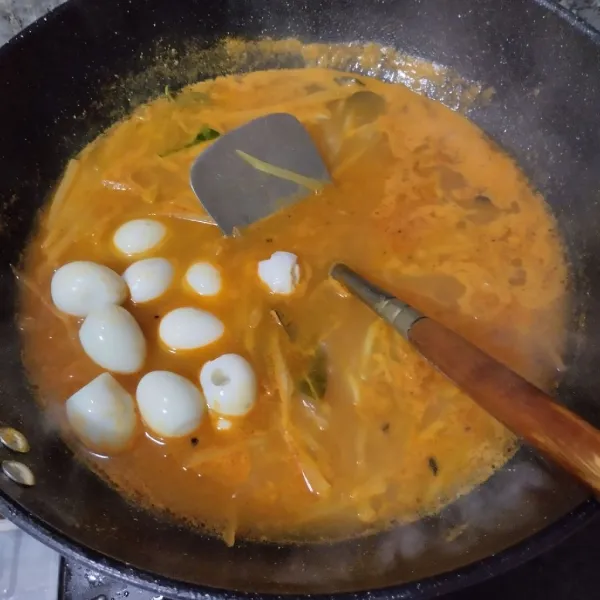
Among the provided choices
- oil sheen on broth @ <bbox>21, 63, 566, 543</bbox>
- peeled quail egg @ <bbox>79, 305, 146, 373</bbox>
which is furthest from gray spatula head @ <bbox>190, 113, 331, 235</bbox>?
peeled quail egg @ <bbox>79, 305, 146, 373</bbox>

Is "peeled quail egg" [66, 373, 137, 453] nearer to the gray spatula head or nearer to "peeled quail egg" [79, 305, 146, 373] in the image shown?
"peeled quail egg" [79, 305, 146, 373]

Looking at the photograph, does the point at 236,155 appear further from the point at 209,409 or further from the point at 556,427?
the point at 556,427

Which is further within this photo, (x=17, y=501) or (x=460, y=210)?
(x=460, y=210)

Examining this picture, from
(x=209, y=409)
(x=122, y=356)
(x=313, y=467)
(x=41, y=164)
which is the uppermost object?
(x=41, y=164)

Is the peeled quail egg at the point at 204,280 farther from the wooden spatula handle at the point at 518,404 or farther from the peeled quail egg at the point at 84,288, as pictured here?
the wooden spatula handle at the point at 518,404

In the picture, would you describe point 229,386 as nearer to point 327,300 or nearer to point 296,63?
point 327,300

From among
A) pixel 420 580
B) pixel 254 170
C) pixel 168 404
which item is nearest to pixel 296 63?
pixel 254 170

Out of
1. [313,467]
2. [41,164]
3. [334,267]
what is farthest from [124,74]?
[313,467]
